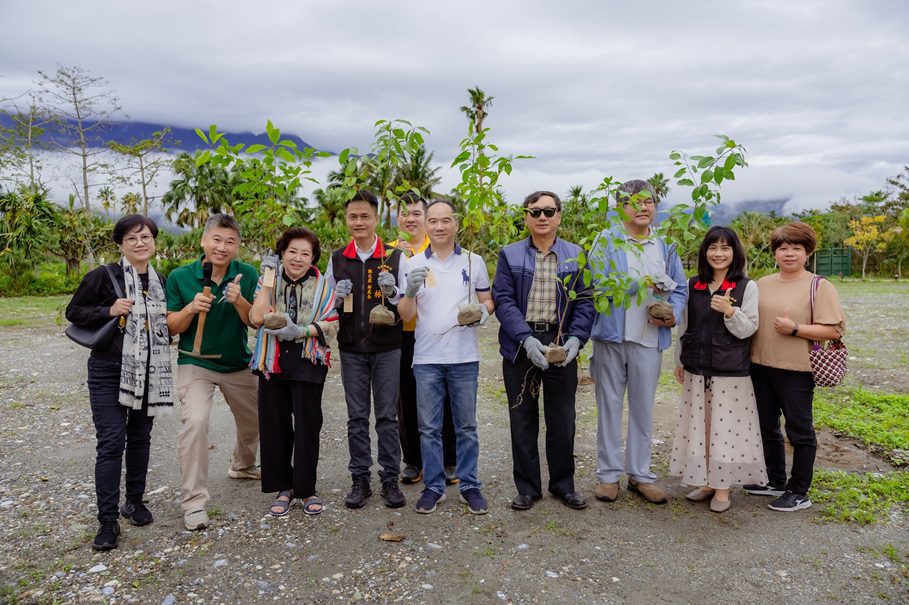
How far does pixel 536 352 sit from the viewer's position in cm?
415

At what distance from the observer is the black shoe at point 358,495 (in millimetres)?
4516

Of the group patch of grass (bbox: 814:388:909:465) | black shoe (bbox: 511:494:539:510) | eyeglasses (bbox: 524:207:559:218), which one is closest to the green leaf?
eyeglasses (bbox: 524:207:559:218)

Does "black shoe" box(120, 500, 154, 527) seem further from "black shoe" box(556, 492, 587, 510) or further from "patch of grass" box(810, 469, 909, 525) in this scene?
"patch of grass" box(810, 469, 909, 525)

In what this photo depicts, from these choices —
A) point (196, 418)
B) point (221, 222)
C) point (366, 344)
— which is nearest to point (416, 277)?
point (366, 344)

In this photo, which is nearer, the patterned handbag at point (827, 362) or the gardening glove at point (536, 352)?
the gardening glove at point (536, 352)

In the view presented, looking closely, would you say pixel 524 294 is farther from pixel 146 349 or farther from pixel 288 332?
pixel 146 349

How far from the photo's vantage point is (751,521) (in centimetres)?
430

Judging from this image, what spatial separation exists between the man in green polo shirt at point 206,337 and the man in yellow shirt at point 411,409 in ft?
4.21

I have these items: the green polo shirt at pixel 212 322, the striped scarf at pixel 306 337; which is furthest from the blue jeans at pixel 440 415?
the green polo shirt at pixel 212 322

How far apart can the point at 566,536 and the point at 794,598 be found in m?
1.35

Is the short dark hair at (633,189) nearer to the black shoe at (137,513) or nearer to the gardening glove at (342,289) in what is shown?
the gardening glove at (342,289)

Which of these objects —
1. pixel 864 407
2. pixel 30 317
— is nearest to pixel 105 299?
pixel 864 407

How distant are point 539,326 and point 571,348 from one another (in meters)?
0.31

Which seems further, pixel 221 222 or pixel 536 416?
pixel 536 416
